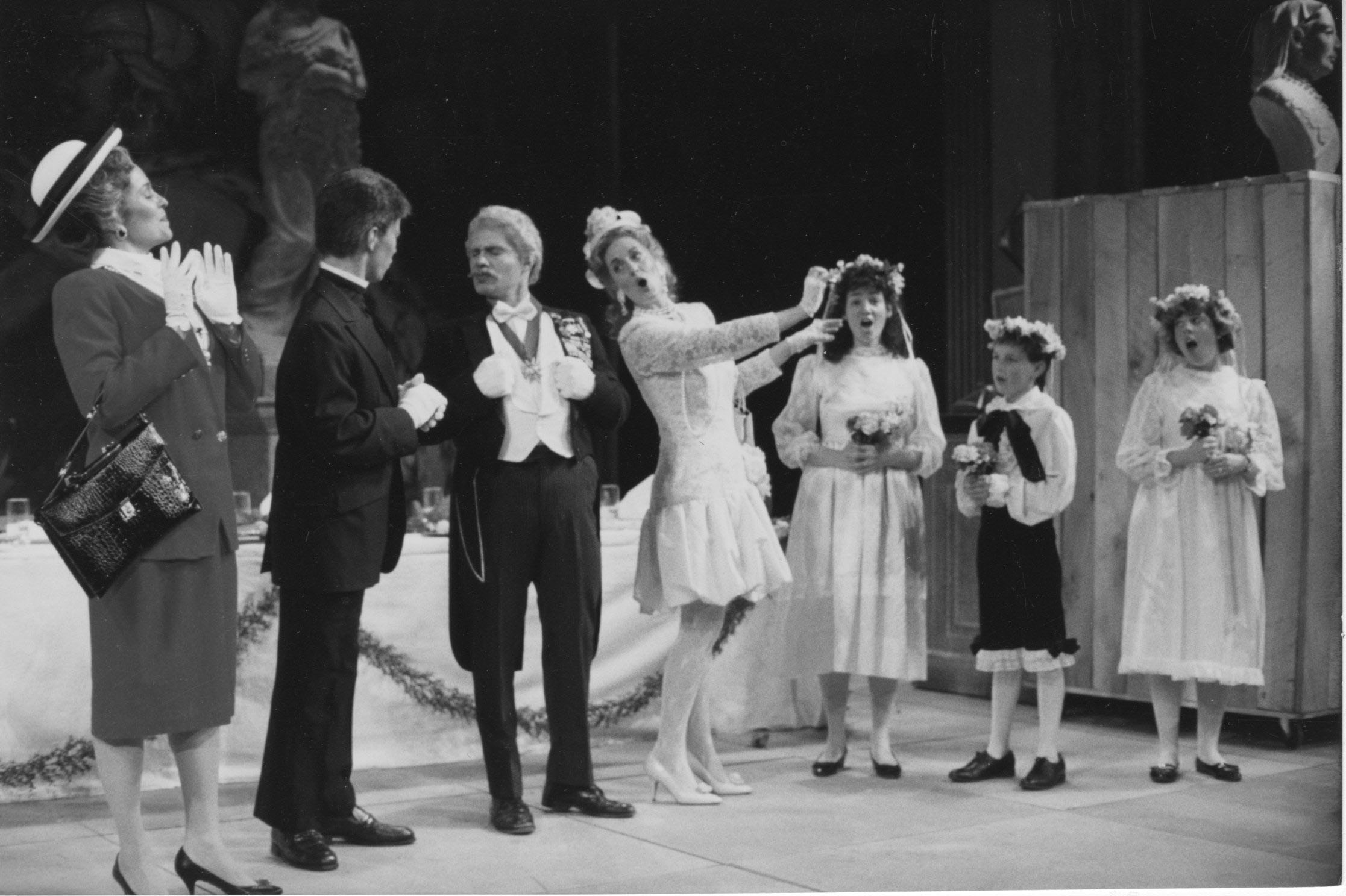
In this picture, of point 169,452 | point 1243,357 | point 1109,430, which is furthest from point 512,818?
point 1243,357

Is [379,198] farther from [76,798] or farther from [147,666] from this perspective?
[76,798]

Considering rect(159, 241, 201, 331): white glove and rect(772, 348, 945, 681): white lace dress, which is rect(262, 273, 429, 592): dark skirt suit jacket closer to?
rect(159, 241, 201, 331): white glove

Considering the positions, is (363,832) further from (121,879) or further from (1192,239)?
(1192,239)

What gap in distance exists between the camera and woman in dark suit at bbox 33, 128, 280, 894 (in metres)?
3.46

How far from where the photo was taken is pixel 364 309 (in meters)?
4.15

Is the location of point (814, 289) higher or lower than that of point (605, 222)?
lower

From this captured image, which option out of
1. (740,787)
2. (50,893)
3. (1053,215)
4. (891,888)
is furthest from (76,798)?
(1053,215)

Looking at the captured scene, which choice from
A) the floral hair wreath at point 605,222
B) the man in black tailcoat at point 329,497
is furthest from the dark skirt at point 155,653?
the floral hair wreath at point 605,222

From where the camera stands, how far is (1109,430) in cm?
604

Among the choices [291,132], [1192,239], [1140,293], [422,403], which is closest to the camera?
[422,403]

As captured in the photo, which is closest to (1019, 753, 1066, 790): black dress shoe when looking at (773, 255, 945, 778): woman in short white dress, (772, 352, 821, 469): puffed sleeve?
(773, 255, 945, 778): woman in short white dress

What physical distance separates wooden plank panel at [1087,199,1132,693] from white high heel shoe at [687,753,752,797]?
1.79 m

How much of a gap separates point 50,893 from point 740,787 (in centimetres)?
203

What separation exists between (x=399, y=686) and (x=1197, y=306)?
2.95 metres
